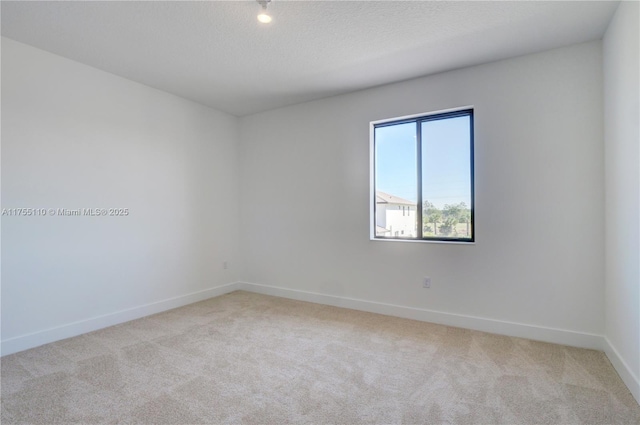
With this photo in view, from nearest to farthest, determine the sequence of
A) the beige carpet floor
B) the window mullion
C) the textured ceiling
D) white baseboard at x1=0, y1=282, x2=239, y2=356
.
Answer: the beige carpet floor
the textured ceiling
white baseboard at x1=0, y1=282, x2=239, y2=356
the window mullion

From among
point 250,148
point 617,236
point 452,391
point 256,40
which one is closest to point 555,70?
point 617,236

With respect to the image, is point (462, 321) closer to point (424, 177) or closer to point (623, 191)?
point (424, 177)

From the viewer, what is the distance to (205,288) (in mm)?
4395

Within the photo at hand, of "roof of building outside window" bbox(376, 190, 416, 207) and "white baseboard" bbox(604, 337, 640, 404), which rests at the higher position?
"roof of building outside window" bbox(376, 190, 416, 207)

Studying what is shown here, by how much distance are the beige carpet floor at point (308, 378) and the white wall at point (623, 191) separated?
278 millimetres

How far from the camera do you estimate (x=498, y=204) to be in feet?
10.0

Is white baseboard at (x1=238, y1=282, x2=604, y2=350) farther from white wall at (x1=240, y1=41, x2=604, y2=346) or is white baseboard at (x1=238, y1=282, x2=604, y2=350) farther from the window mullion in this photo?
the window mullion

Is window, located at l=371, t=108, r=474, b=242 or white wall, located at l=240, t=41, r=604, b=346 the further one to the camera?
window, located at l=371, t=108, r=474, b=242

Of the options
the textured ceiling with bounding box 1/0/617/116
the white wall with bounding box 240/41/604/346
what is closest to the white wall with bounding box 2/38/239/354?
the textured ceiling with bounding box 1/0/617/116

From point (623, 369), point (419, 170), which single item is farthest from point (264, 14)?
point (623, 369)

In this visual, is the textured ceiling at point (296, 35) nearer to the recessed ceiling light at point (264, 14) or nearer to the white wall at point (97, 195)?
the recessed ceiling light at point (264, 14)

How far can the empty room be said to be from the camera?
83.8 inches

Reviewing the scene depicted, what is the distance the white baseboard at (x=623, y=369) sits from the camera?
198cm

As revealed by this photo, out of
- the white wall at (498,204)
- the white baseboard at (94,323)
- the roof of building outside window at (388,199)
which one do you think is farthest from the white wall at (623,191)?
the white baseboard at (94,323)
